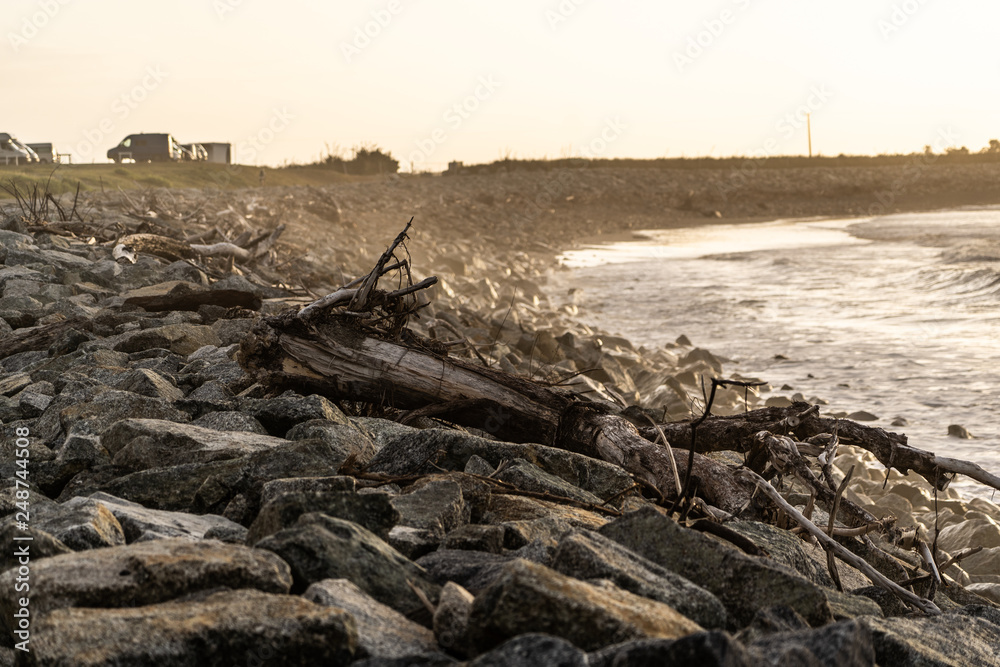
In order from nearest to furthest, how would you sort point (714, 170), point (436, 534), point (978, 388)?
point (436, 534), point (978, 388), point (714, 170)

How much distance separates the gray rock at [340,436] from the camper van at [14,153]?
31.7 meters

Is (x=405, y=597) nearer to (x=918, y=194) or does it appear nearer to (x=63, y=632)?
(x=63, y=632)

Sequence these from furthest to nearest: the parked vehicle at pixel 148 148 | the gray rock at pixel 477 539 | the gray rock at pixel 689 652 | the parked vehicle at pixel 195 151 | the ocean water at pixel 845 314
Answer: the parked vehicle at pixel 195 151 < the parked vehicle at pixel 148 148 < the ocean water at pixel 845 314 < the gray rock at pixel 477 539 < the gray rock at pixel 689 652

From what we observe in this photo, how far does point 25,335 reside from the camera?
5625 mm

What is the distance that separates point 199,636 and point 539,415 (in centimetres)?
248

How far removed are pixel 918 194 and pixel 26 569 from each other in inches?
2158

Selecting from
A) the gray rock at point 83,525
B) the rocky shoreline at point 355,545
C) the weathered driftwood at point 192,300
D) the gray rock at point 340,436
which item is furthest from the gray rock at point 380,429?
the weathered driftwood at point 192,300

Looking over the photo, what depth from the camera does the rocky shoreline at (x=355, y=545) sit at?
1595mm

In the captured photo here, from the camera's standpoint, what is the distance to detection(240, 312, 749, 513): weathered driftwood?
3.95 metres

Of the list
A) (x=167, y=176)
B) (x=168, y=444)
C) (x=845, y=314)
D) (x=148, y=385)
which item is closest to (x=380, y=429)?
(x=168, y=444)

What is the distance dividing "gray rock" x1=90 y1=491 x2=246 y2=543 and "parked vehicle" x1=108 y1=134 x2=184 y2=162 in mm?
46473

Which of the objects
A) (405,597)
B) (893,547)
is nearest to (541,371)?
(893,547)

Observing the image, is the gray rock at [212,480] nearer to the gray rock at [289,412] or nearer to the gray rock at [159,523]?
the gray rock at [159,523]

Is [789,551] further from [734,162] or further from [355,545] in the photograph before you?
[734,162]
